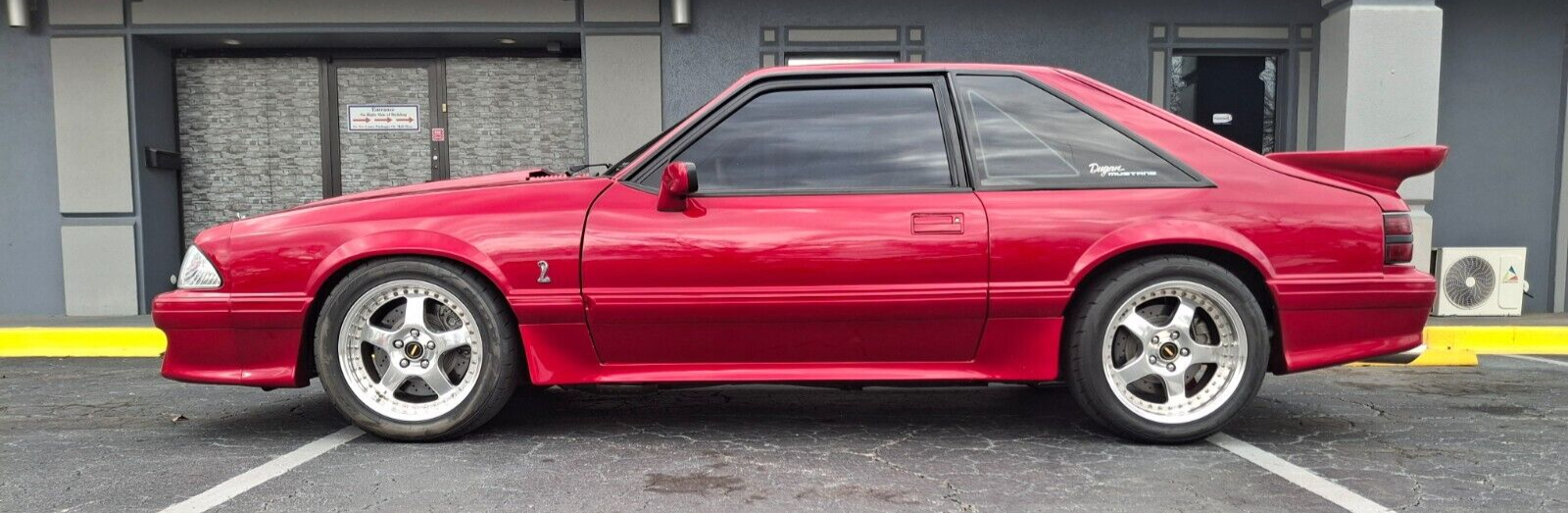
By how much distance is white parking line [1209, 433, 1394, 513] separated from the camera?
109 inches

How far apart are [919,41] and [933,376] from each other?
19.0 feet

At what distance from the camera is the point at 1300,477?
3.05 metres

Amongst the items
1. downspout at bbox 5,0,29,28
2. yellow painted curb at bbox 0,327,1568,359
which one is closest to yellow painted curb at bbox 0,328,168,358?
yellow painted curb at bbox 0,327,1568,359

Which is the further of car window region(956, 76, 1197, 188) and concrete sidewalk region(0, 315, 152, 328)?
concrete sidewalk region(0, 315, 152, 328)

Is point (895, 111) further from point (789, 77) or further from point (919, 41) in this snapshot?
point (919, 41)

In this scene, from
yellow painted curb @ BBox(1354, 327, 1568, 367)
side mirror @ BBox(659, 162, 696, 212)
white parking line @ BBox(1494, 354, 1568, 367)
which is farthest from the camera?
yellow painted curb @ BBox(1354, 327, 1568, 367)

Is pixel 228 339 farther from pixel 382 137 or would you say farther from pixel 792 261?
pixel 382 137

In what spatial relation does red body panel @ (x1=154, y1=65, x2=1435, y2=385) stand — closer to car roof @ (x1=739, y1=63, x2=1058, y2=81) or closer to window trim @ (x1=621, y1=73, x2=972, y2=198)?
window trim @ (x1=621, y1=73, x2=972, y2=198)

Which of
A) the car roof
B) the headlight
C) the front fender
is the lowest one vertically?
the headlight

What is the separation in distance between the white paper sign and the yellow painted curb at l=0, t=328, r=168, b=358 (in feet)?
10.3

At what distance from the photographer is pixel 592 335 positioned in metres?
3.38

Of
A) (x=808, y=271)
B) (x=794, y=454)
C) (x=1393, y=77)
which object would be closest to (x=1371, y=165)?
(x=808, y=271)

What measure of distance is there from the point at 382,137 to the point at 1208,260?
7912 millimetres

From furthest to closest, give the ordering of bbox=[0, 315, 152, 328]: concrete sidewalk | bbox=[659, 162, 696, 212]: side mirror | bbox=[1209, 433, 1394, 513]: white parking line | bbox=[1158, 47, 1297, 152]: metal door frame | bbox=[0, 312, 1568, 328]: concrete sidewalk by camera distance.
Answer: bbox=[1158, 47, 1297, 152]: metal door frame < bbox=[0, 315, 152, 328]: concrete sidewalk < bbox=[0, 312, 1568, 328]: concrete sidewalk < bbox=[659, 162, 696, 212]: side mirror < bbox=[1209, 433, 1394, 513]: white parking line
